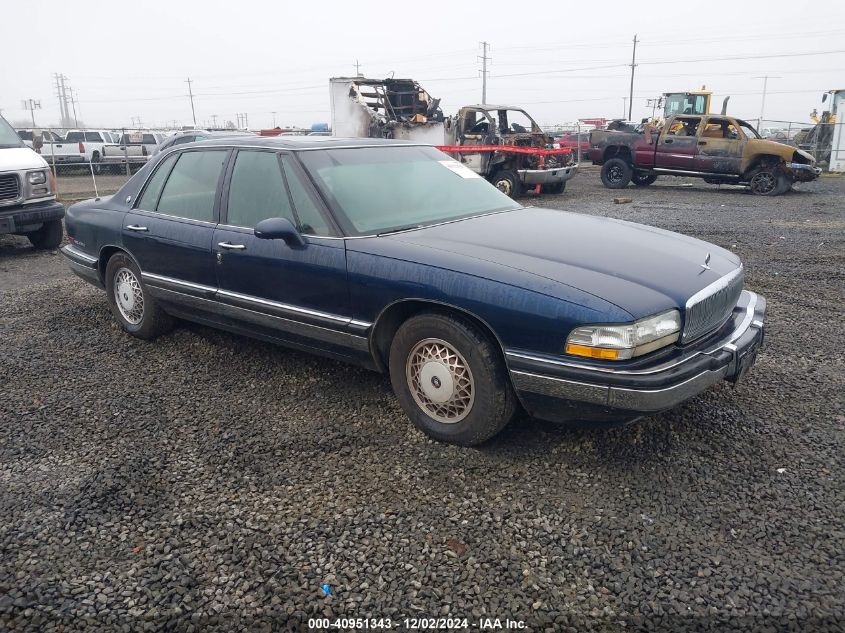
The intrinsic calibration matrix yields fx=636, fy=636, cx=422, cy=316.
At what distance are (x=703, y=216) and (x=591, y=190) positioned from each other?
5.41 m

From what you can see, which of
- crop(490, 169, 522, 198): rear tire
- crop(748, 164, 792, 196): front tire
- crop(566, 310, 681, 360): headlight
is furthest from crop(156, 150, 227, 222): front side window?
crop(748, 164, 792, 196): front tire

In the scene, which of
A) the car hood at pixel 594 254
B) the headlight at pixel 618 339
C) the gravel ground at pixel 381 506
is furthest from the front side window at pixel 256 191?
the headlight at pixel 618 339

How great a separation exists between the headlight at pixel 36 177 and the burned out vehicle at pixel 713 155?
520 inches

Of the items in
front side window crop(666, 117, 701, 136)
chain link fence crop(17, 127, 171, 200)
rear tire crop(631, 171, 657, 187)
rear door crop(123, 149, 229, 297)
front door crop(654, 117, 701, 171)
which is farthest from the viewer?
chain link fence crop(17, 127, 171, 200)

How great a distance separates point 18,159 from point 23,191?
1.41 ft

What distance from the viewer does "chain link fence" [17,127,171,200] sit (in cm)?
2252

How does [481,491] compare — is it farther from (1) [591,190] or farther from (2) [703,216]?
(1) [591,190]

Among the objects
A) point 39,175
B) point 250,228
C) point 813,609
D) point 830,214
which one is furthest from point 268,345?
point 830,214

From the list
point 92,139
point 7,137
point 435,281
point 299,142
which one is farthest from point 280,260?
point 92,139

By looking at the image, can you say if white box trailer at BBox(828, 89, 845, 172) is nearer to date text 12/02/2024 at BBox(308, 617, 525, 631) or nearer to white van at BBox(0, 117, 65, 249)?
white van at BBox(0, 117, 65, 249)

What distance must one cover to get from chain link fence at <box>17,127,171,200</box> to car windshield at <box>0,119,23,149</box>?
504 inches

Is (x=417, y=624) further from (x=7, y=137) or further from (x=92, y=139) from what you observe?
(x=92, y=139)

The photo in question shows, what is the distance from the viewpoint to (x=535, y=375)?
283cm

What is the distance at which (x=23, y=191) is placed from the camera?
8227mm
